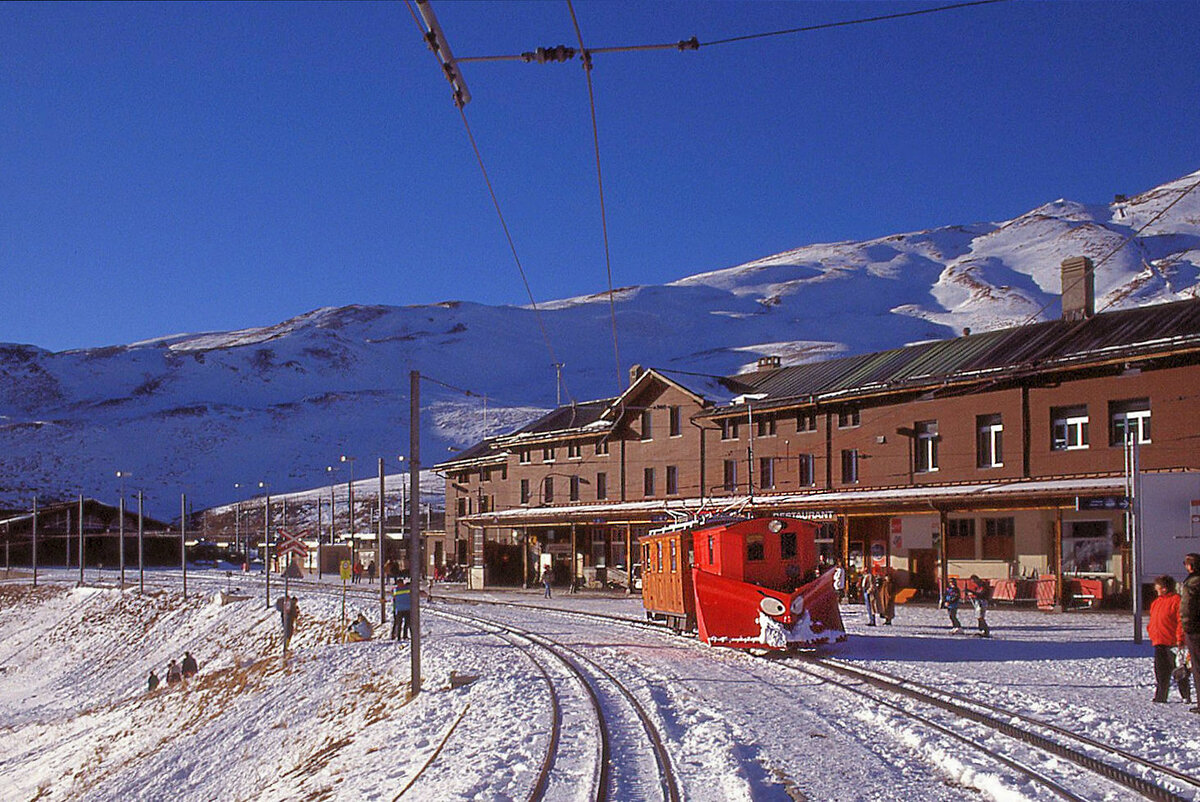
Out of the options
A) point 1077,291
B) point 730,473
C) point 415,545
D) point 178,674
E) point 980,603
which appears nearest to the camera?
point 415,545

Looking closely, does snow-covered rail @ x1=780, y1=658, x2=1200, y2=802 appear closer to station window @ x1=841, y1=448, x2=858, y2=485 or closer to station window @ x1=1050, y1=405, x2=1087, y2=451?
station window @ x1=1050, y1=405, x2=1087, y2=451

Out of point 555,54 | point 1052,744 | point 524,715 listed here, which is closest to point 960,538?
point 524,715

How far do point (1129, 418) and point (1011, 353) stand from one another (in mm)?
6152

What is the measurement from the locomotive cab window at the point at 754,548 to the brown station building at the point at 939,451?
2450 mm

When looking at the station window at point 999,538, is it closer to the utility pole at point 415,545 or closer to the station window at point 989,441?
the station window at point 989,441

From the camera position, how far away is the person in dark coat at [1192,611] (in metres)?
13.6

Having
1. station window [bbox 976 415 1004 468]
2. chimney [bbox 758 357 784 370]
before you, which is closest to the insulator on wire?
station window [bbox 976 415 1004 468]

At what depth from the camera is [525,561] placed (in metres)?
61.2

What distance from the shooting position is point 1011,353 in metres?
40.5

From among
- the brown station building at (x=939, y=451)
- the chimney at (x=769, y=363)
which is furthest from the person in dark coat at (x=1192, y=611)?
the chimney at (x=769, y=363)

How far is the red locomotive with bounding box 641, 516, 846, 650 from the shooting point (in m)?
21.5

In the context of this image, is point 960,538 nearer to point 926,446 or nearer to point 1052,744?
point 926,446

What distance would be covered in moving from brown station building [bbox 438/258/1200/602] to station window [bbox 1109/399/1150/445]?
0.05 m

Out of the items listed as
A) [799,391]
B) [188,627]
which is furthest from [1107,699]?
[188,627]
